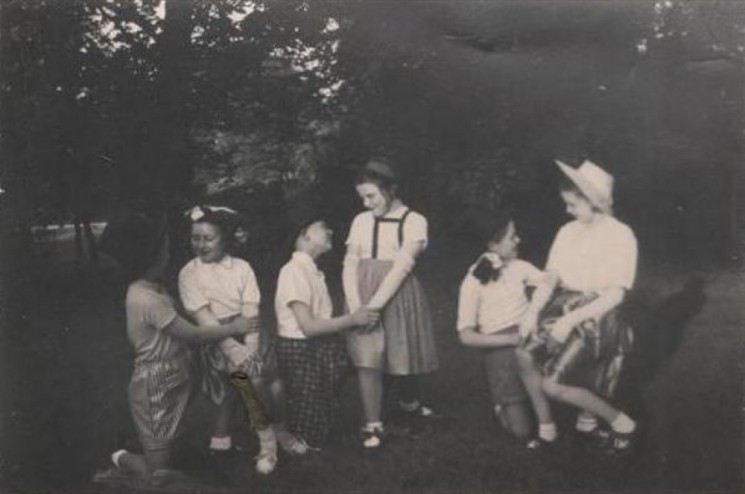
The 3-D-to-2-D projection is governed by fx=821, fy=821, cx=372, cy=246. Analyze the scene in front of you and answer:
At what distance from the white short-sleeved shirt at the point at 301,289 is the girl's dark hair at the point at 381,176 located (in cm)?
44

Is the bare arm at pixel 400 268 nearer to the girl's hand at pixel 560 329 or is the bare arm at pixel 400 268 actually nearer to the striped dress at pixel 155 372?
the girl's hand at pixel 560 329

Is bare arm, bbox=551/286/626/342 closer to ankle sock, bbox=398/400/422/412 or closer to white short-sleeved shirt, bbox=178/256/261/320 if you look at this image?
ankle sock, bbox=398/400/422/412

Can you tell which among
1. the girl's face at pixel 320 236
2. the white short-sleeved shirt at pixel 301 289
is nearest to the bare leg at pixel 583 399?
the white short-sleeved shirt at pixel 301 289

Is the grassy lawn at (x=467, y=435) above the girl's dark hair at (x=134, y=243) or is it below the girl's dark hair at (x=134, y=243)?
below

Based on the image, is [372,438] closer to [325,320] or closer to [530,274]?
[325,320]

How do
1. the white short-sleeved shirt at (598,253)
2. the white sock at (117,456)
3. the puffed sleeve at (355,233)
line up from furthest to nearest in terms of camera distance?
the white sock at (117,456) < the puffed sleeve at (355,233) < the white short-sleeved shirt at (598,253)

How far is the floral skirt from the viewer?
11.7ft

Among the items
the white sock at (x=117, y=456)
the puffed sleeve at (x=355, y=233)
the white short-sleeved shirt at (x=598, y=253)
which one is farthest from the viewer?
the white sock at (x=117, y=456)

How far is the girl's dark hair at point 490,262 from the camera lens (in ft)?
11.8

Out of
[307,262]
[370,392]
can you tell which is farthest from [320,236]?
[370,392]

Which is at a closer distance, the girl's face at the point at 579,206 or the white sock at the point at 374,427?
the girl's face at the point at 579,206

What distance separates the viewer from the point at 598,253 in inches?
140

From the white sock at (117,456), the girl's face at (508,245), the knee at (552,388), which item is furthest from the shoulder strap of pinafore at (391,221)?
the white sock at (117,456)

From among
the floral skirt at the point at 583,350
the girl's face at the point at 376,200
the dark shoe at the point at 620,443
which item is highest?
the girl's face at the point at 376,200
